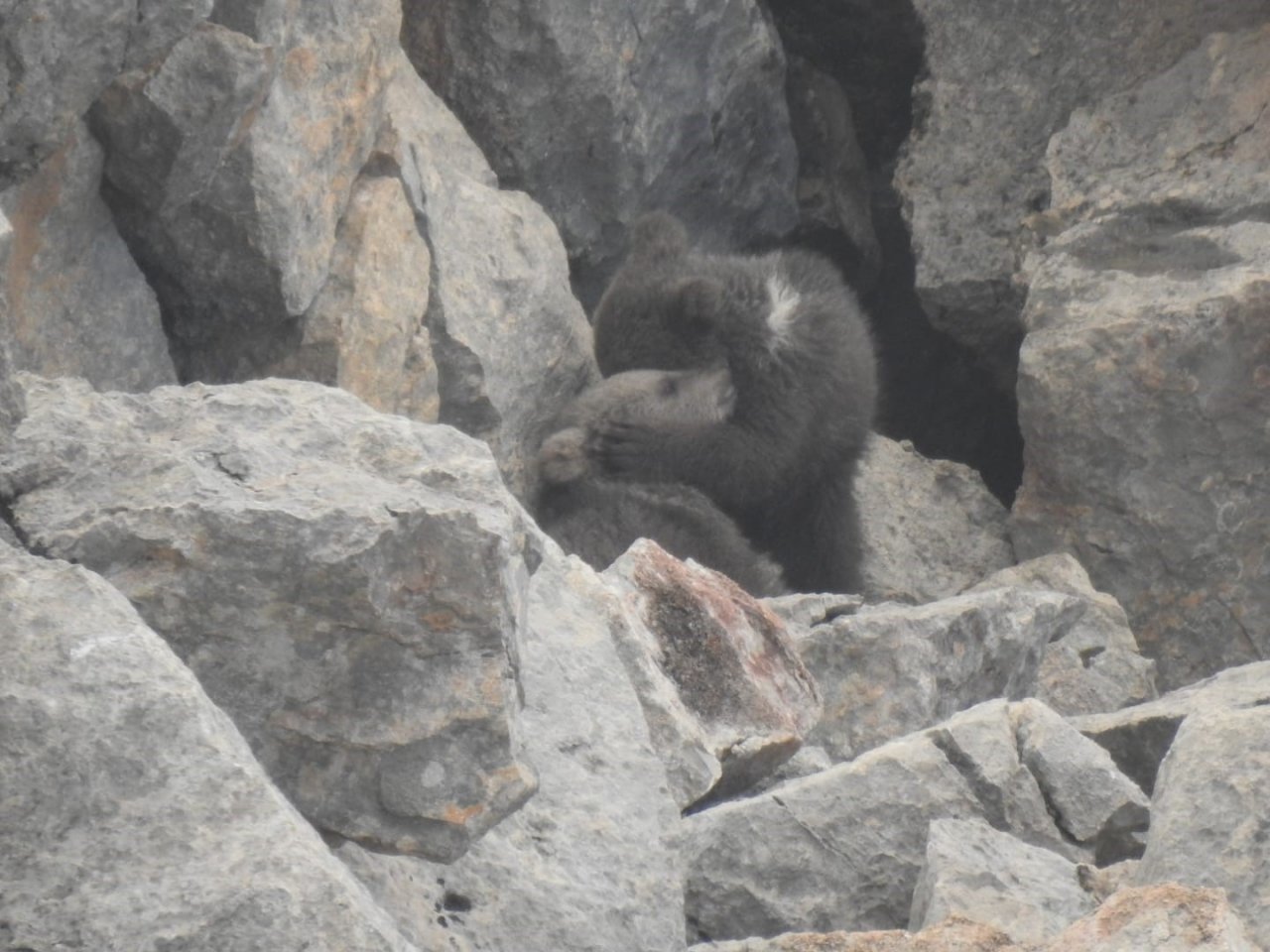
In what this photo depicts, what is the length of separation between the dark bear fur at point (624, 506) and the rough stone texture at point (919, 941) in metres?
3.26

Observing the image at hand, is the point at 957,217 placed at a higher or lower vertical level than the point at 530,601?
higher

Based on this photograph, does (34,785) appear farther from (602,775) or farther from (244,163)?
(244,163)

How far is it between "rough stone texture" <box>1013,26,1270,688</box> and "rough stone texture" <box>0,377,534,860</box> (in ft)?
13.2

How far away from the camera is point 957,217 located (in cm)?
736

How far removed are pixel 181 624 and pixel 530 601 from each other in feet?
3.26

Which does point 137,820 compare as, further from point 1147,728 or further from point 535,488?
point 535,488

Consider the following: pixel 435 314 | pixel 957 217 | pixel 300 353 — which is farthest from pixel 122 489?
pixel 957 217

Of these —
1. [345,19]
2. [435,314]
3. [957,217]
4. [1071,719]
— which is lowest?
[1071,719]

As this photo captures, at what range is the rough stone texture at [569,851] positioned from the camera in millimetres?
2963

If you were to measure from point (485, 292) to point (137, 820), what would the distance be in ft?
12.2

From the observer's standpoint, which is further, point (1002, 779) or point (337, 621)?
point (1002, 779)

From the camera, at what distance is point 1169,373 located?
644cm

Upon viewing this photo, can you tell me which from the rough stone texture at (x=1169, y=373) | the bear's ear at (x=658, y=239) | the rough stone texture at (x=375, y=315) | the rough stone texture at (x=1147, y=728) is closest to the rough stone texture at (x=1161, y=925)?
the rough stone texture at (x=1147, y=728)

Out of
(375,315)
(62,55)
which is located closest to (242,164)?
(375,315)
